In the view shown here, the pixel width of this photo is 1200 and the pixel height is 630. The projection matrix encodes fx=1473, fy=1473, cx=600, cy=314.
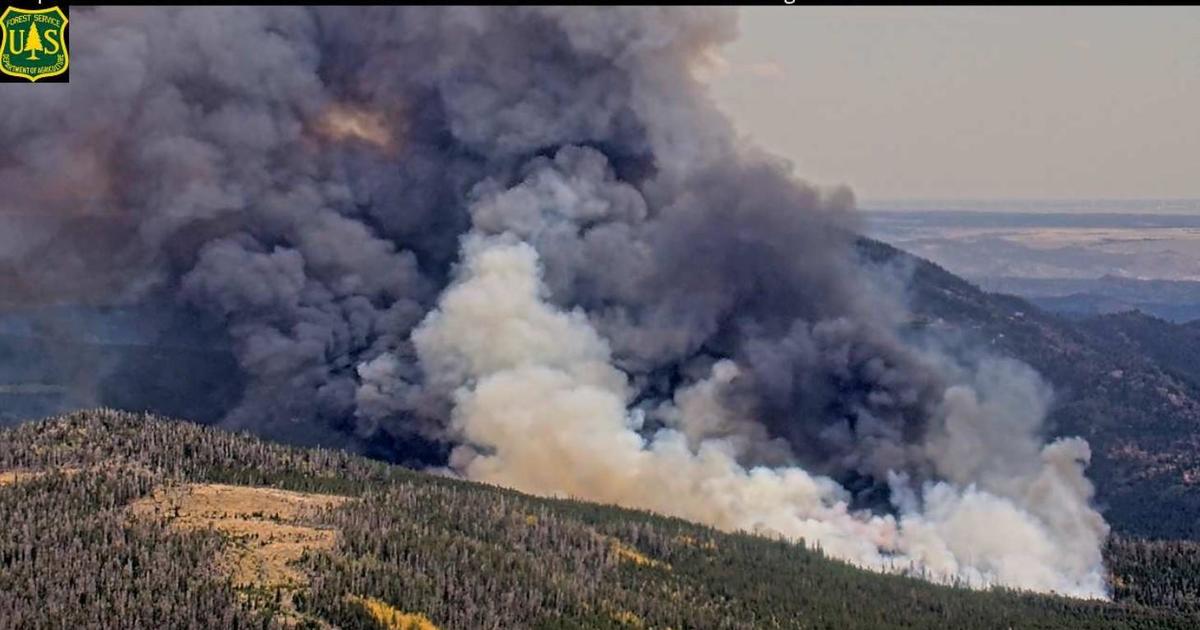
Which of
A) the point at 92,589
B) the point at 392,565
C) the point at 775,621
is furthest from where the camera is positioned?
the point at 775,621

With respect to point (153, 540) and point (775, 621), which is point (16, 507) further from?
point (775, 621)

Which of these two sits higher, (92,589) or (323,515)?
(323,515)

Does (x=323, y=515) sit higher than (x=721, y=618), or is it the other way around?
(x=323, y=515)

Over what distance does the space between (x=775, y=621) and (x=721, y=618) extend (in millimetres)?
8835

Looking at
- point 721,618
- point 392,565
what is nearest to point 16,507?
point 392,565

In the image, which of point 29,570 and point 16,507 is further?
point 16,507

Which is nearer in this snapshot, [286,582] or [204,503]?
[286,582]

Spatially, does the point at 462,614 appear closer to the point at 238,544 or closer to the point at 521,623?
the point at 521,623

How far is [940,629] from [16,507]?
121m

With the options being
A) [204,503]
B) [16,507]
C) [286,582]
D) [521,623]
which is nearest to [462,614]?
[521,623]

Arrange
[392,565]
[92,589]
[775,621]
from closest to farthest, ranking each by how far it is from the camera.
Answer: [92,589] < [392,565] < [775,621]

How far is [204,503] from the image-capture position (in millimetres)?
197875

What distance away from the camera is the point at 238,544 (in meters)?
180

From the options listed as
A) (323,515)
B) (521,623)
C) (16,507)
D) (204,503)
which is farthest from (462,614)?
(16,507)
